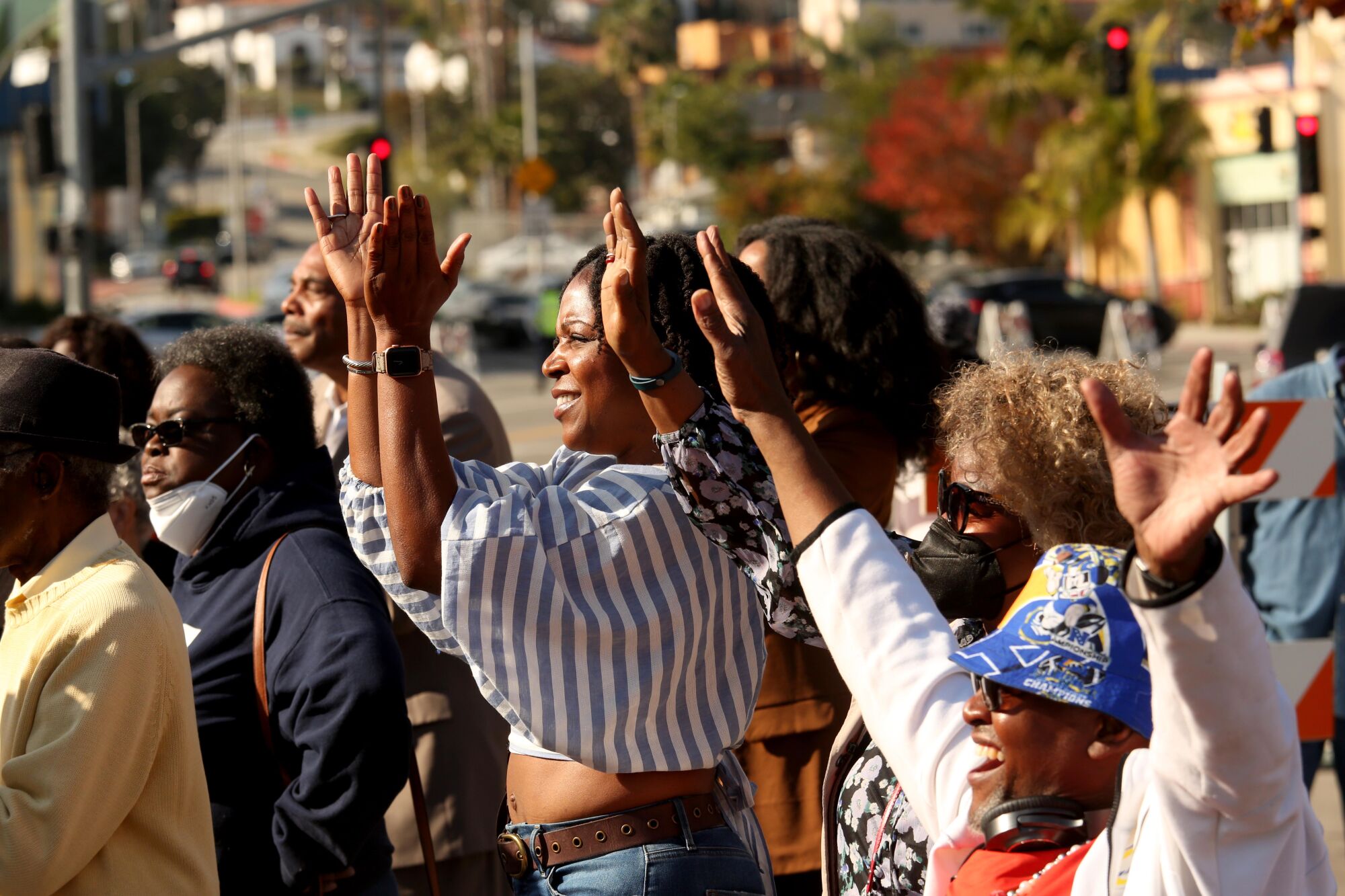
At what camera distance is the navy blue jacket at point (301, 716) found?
328 cm

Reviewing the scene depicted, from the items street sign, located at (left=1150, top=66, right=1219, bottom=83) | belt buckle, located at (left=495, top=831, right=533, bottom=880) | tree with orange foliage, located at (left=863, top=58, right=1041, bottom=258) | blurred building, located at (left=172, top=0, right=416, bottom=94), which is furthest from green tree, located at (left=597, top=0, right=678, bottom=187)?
belt buckle, located at (left=495, top=831, right=533, bottom=880)

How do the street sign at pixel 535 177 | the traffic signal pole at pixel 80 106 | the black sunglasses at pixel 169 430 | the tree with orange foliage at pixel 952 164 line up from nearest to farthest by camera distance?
the black sunglasses at pixel 169 430 < the traffic signal pole at pixel 80 106 < the street sign at pixel 535 177 < the tree with orange foliage at pixel 952 164

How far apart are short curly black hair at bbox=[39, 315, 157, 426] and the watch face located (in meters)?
2.58

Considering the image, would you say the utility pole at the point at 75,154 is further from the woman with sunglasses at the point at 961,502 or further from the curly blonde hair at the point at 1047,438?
the curly blonde hair at the point at 1047,438

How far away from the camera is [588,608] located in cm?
262

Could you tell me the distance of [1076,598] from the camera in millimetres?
1984

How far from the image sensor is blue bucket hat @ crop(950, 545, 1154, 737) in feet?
6.40

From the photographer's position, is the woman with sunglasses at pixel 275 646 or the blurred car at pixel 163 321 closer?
the woman with sunglasses at pixel 275 646

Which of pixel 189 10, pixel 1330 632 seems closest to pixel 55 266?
pixel 1330 632

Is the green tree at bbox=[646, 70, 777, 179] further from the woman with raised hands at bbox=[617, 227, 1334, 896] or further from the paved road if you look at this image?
the woman with raised hands at bbox=[617, 227, 1334, 896]

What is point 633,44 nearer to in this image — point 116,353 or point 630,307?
point 116,353

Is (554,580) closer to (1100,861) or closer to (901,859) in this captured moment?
(901,859)

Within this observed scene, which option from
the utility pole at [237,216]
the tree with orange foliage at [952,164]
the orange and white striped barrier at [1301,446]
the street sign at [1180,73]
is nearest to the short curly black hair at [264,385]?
the orange and white striped barrier at [1301,446]

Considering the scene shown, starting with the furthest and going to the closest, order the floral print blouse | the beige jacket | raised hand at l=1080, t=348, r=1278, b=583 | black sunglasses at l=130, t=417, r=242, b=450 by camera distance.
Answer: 1. the beige jacket
2. black sunglasses at l=130, t=417, r=242, b=450
3. the floral print blouse
4. raised hand at l=1080, t=348, r=1278, b=583
